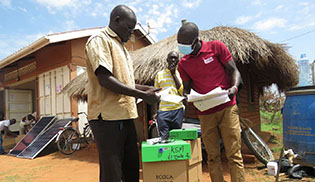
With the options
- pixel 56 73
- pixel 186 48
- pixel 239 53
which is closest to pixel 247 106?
pixel 239 53

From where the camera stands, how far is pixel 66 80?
27.5 feet

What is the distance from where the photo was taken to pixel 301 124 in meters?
2.42

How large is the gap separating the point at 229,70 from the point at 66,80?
7724mm

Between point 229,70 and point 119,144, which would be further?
point 229,70

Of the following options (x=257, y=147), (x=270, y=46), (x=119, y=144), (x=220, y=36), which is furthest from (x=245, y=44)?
(x=119, y=144)

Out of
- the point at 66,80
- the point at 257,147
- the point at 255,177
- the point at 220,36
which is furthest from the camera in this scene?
the point at 66,80

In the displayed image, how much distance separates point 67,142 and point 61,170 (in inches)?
74.0

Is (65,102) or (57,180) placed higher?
(65,102)

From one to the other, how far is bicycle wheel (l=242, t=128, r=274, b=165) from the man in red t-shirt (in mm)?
2241

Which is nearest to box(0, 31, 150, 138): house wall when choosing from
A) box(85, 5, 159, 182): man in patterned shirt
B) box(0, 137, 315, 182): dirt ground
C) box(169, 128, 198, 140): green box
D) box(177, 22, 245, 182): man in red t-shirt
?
box(0, 137, 315, 182): dirt ground

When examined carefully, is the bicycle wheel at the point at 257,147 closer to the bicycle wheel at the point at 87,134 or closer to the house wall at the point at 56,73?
the house wall at the point at 56,73

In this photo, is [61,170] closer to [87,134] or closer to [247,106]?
[87,134]

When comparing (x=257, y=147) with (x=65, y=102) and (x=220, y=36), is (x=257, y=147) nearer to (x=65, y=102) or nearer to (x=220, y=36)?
(x=220, y=36)

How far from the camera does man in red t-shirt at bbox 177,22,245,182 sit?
1938mm
